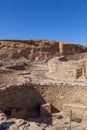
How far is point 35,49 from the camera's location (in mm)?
48781

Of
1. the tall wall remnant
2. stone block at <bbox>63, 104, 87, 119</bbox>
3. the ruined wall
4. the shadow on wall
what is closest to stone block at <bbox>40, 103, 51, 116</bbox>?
the shadow on wall

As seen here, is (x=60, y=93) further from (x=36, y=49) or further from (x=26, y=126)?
(x=36, y=49)

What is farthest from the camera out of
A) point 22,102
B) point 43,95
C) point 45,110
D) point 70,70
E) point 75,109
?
point 70,70

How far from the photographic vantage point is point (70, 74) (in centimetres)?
1719

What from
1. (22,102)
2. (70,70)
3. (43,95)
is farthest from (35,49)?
(22,102)

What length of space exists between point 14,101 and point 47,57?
1342 inches

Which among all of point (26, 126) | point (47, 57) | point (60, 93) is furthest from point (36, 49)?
point (26, 126)

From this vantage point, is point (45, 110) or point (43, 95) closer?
point (45, 110)

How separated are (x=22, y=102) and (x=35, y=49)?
35518mm

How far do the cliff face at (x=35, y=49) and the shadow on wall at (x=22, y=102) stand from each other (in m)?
31.6

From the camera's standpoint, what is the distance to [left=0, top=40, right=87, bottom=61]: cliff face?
4725cm

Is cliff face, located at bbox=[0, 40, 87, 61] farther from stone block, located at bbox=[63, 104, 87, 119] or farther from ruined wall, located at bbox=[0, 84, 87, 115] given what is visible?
stone block, located at bbox=[63, 104, 87, 119]

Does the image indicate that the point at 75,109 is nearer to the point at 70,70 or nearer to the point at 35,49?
the point at 70,70

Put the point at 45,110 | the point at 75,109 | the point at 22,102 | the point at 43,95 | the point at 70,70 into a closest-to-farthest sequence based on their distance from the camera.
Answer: the point at 75,109
the point at 45,110
the point at 22,102
the point at 43,95
the point at 70,70
